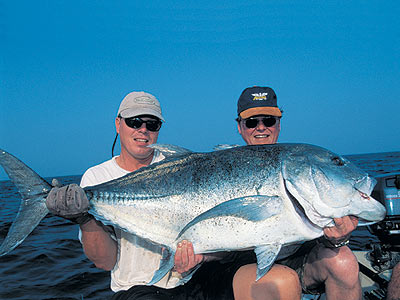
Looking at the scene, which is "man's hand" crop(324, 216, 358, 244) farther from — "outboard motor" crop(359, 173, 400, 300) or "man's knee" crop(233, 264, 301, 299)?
"outboard motor" crop(359, 173, 400, 300)

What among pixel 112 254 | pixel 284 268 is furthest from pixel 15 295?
pixel 284 268

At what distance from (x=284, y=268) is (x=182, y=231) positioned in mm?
969

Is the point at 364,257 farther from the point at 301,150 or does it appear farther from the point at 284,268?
the point at 301,150

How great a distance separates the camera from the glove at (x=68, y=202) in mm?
2607

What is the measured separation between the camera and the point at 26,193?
109 inches

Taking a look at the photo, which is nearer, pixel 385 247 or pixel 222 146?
pixel 222 146

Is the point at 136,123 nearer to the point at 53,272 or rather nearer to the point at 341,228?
the point at 341,228

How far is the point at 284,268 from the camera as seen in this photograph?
272cm

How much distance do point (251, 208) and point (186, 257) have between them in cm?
73

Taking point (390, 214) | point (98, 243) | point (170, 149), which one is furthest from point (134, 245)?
point (390, 214)

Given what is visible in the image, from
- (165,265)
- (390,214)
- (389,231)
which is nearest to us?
(165,265)

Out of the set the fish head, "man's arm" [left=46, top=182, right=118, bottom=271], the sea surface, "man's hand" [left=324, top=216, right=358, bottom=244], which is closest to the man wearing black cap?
"man's hand" [left=324, top=216, right=358, bottom=244]

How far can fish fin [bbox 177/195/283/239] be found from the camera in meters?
2.38

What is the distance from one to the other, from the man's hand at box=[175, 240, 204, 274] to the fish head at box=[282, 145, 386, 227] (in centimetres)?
96
